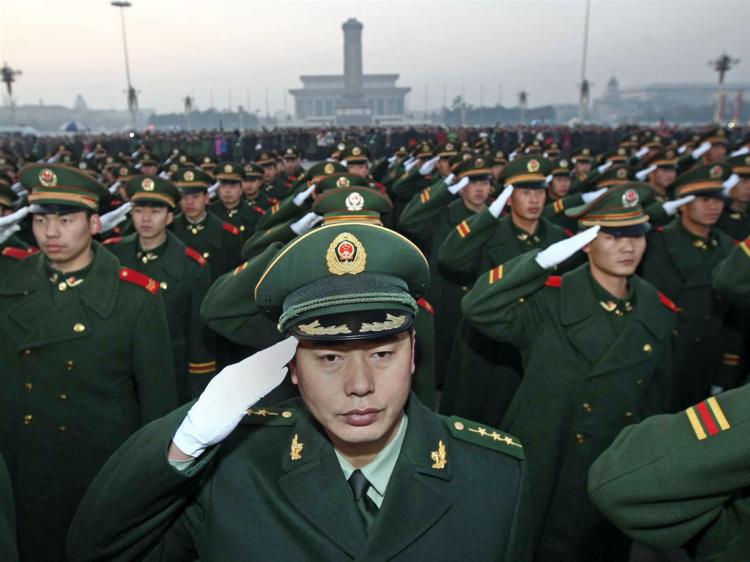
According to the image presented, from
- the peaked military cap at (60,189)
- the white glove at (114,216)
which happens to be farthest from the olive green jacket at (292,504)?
the white glove at (114,216)

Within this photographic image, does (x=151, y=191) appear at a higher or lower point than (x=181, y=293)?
higher

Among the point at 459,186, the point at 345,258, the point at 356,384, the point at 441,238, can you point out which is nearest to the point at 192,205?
the point at 441,238

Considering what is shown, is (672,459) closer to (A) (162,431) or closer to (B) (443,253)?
(A) (162,431)

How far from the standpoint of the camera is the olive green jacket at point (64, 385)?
3418 mm

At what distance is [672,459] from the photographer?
5.19 ft

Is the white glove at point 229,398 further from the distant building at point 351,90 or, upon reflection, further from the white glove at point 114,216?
the distant building at point 351,90

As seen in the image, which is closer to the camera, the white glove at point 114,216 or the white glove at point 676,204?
the white glove at point 114,216

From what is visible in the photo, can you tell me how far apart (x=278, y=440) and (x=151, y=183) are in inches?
170

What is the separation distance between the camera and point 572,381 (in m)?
3.48

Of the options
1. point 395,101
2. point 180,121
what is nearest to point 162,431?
point 180,121

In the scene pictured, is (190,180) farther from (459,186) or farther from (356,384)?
(356,384)

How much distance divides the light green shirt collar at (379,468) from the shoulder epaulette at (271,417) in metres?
0.21

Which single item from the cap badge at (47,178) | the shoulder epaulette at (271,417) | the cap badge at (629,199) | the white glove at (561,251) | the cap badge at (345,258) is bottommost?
the shoulder epaulette at (271,417)

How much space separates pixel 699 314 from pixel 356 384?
5.00m
